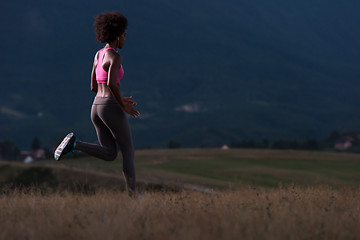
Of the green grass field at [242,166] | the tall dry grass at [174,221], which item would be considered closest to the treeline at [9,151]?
the green grass field at [242,166]

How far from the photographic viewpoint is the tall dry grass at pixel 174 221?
4.89 meters

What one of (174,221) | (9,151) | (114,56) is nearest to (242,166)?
(114,56)

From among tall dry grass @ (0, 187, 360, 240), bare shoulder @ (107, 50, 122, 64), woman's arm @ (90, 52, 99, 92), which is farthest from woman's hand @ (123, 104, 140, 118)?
tall dry grass @ (0, 187, 360, 240)

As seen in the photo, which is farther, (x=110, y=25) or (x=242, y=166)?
(x=242, y=166)

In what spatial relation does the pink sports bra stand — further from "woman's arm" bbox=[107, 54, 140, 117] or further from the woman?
"woman's arm" bbox=[107, 54, 140, 117]

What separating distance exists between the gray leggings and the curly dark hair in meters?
0.98

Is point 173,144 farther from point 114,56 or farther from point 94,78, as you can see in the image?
point 114,56

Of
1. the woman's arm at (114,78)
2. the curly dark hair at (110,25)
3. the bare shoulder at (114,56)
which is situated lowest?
the woman's arm at (114,78)

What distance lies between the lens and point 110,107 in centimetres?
759

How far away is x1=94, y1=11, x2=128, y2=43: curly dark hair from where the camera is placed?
7.67m

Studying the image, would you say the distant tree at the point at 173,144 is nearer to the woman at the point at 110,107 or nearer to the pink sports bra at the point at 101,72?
the woman at the point at 110,107

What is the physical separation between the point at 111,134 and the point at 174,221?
2763 millimetres

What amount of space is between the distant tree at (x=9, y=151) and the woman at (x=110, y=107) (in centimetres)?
12872

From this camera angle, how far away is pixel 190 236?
15.2 feet
